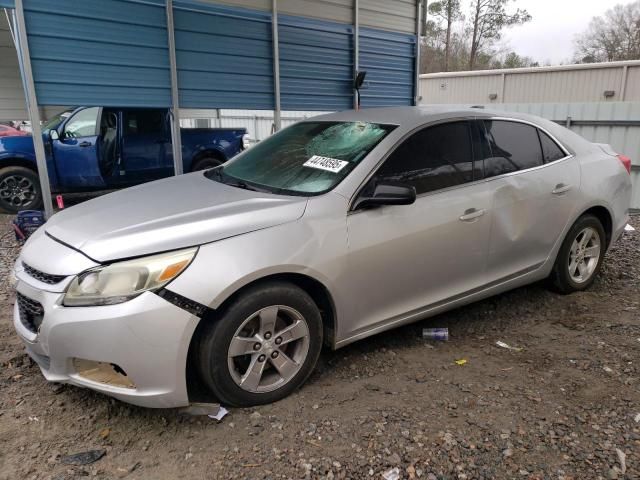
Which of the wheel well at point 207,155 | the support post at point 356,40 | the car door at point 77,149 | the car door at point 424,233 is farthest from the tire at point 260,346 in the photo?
the wheel well at point 207,155

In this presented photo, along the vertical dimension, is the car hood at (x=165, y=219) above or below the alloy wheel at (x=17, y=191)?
above

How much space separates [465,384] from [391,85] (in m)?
6.72

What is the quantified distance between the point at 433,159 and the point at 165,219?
5.76 feet

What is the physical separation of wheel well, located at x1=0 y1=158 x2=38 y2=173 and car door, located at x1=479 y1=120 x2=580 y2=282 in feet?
23.0

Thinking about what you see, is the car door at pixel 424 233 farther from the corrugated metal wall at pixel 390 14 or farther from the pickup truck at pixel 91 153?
the pickup truck at pixel 91 153

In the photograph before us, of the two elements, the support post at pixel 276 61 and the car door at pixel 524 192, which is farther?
the support post at pixel 276 61

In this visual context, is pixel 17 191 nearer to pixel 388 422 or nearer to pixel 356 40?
pixel 356 40

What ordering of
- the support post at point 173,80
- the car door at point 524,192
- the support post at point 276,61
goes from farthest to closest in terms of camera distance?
1. the support post at point 276,61
2. the support post at point 173,80
3. the car door at point 524,192

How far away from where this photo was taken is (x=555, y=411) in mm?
2727

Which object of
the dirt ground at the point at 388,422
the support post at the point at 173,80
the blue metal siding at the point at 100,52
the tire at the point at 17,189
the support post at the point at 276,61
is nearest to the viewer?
the dirt ground at the point at 388,422

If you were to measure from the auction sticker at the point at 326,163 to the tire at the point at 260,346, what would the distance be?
2.70ft

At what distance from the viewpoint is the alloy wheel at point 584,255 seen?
4264 mm

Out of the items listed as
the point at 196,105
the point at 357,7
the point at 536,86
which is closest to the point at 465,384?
the point at 196,105

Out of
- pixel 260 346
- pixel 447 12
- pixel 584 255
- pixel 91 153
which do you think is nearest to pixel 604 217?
pixel 584 255
